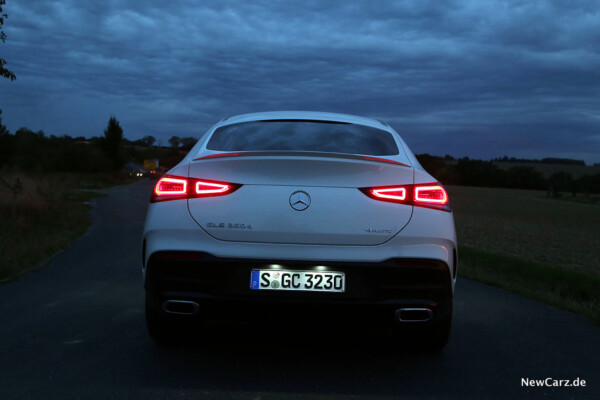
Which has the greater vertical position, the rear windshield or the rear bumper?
the rear windshield

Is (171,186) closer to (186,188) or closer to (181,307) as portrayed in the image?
(186,188)

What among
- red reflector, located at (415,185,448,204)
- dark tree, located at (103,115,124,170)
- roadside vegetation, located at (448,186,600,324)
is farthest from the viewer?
dark tree, located at (103,115,124,170)

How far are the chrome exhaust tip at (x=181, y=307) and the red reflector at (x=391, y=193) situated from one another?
1220 millimetres

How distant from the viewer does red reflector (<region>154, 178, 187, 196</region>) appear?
3.74 m

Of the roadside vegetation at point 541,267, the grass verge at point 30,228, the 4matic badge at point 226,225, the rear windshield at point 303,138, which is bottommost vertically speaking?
the roadside vegetation at point 541,267

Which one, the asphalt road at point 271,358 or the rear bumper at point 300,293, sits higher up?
the rear bumper at point 300,293

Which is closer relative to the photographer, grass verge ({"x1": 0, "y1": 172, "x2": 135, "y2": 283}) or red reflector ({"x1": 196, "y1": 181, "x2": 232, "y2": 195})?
red reflector ({"x1": 196, "y1": 181, "x2": 232, "y2": 195})

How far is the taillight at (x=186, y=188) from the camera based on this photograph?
12.0 ft

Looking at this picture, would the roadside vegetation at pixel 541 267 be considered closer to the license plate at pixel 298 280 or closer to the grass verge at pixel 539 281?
the grass verge at pixel 539 281

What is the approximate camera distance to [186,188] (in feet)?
12.2

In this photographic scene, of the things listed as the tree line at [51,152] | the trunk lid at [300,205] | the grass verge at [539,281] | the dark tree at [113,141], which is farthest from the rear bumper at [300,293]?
the dark tree at [113,141]

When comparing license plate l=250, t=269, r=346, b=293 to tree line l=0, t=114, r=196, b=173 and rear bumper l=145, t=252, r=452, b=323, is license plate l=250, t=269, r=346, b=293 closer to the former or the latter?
rear bumper l=145, t=252, r=452, b=323

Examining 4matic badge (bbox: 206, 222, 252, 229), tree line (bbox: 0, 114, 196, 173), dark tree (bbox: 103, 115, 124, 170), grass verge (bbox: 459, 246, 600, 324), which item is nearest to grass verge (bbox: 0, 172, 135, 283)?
4matic badge (bbox: 206, 222, 252, 229)

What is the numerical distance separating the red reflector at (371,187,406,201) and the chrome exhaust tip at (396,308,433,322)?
643 millimetres
